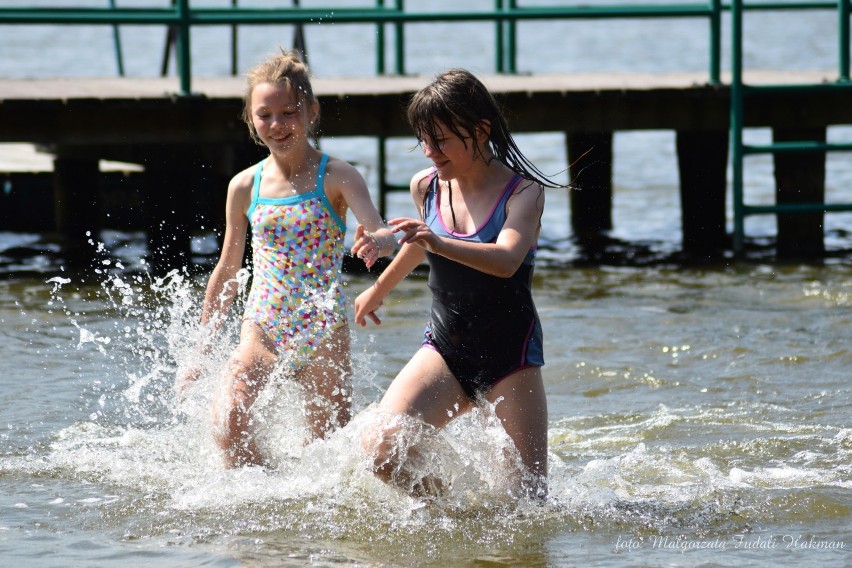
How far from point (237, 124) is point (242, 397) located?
5425mm

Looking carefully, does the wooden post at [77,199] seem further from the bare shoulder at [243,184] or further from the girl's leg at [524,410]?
the girl's leg at [524,410]

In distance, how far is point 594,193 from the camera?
41.8 feet

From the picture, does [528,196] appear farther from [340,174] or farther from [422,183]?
[340,174]

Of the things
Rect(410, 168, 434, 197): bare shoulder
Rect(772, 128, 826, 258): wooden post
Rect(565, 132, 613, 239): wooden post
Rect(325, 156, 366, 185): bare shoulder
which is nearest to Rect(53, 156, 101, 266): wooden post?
Rect(565, 132, 613, 239): wooden post

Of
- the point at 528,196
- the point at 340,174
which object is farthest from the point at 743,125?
the point at 528,196

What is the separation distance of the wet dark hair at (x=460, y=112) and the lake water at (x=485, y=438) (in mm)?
979

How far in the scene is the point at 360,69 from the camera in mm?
28688

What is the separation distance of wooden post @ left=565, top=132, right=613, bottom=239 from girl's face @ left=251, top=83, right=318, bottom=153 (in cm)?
728

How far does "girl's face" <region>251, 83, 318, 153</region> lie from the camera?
17.0ft

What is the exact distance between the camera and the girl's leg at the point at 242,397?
5020mm

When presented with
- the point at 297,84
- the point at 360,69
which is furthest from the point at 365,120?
the point at 360,69

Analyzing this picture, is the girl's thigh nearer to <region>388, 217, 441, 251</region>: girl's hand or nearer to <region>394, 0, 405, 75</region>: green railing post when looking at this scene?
<region>388, 217, 441, 251</region>: girl's hand

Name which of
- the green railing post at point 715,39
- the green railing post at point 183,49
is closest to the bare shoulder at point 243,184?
the green railing post at point 183,49

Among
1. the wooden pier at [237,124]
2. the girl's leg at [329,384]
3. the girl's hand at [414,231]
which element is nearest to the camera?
the girl's hand at [414,231]
